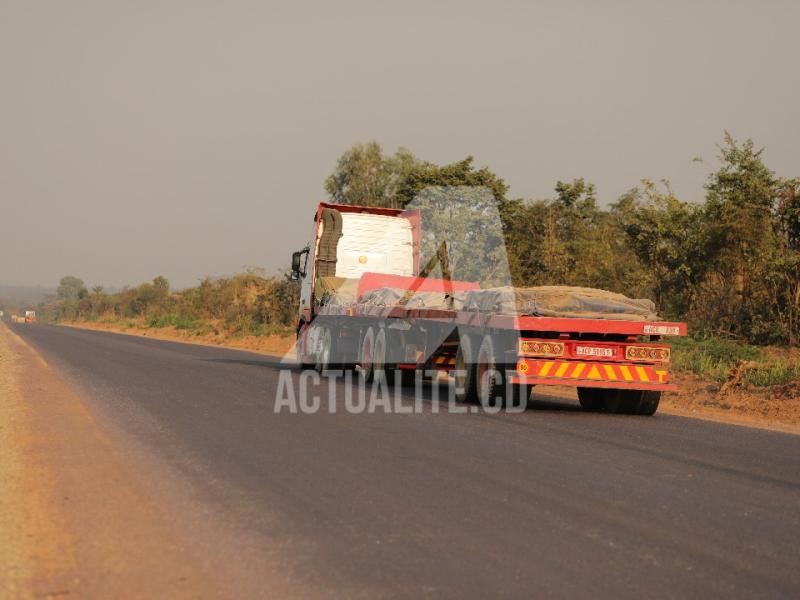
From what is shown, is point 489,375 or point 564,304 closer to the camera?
point 564,304

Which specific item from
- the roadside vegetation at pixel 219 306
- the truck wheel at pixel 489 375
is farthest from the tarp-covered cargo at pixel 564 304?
the roadside vegetation at pixel 219 306

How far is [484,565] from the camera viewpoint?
17.8 feet

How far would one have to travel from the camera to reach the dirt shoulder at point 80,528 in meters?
5.05

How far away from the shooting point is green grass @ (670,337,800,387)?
55.9ft

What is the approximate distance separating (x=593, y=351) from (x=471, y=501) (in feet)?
23.0

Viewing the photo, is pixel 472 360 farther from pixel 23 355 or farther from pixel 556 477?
pixel 23 355

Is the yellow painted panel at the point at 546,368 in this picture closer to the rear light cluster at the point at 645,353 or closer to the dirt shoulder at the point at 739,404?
the rear light cluster at the point at 645,353

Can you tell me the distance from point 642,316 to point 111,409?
283 inches

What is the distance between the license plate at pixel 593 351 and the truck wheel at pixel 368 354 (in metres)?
5.86

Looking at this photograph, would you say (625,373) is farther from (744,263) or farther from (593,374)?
(744,263)

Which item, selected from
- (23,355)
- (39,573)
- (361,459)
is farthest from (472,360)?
(23,355)

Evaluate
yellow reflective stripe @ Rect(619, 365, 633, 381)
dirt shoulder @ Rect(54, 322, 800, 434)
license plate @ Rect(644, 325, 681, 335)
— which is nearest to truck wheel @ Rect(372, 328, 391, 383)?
dirt shoulder @ Rect(54, 322, 800, 434)

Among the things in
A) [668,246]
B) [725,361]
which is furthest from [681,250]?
[725,361]

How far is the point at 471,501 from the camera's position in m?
Answer: 7.16
